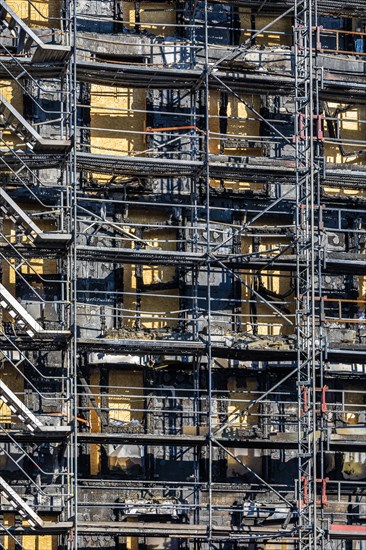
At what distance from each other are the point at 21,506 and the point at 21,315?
355 centimetres

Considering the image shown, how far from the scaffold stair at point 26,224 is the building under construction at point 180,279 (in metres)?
0.04

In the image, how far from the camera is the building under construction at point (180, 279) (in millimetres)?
42656

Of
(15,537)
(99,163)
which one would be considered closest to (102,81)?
(99,163)

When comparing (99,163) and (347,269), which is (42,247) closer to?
(99,163)

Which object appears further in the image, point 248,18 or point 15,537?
point 248,18

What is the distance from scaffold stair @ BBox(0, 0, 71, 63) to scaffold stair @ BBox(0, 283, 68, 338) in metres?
4.52

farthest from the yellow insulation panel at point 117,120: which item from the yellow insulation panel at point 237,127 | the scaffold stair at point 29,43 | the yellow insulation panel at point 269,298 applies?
the yellow insulation panel at point 269,298

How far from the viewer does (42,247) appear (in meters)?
42.6

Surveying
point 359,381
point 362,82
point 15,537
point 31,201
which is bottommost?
point 15,537

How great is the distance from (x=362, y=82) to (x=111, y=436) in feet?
30.0

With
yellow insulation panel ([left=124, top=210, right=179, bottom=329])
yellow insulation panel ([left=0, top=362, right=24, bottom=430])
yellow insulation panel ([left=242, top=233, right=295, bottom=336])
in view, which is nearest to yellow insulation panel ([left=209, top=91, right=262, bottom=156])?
yellow insulation panel ([left=242, top=233, right=295, bottom=336])

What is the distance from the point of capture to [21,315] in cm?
4178

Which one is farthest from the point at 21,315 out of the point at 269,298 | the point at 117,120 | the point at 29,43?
the point at 269,298

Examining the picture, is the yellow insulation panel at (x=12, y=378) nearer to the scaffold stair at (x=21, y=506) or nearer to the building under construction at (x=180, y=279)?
the building under construction at (x=180, y=279)
